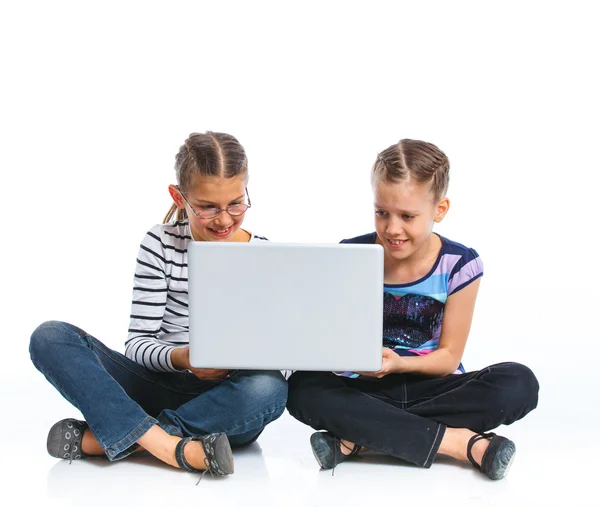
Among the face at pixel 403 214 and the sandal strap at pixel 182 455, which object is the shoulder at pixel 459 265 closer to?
the face at pixel 403 214

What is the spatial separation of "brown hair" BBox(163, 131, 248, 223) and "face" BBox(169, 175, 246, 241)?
2cm

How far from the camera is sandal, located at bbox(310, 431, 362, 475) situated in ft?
7.27

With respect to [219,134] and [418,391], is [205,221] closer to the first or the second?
[219,134]

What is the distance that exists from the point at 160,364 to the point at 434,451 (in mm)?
614

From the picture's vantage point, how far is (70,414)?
272 centimetres

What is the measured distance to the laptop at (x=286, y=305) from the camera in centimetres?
198

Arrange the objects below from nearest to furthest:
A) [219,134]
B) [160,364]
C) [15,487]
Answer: [15,487] < [160,364] < [219,134]

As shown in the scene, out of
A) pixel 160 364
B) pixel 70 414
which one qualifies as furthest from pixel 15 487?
pixel 70 414

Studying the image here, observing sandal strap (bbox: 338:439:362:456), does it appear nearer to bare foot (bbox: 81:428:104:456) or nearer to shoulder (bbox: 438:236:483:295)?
shoulder (bbox: 438:236:483:295)

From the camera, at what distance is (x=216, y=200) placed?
2.30 metres

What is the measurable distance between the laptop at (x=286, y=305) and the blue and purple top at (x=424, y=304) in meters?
0.39

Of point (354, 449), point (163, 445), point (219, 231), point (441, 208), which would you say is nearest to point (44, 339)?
point (163, 445)

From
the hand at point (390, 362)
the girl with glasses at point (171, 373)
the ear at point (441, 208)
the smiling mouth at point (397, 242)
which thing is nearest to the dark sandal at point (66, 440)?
the girl with glasses at point (171, 373)

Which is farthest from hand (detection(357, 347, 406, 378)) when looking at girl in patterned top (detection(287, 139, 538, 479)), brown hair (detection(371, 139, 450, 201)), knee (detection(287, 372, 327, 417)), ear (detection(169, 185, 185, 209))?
ear (detection(169, 185, 185, 209))
